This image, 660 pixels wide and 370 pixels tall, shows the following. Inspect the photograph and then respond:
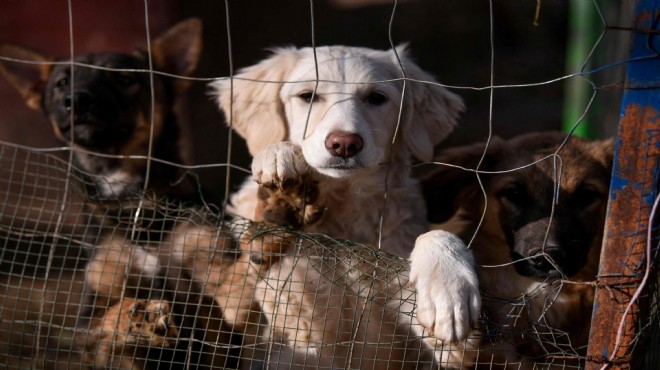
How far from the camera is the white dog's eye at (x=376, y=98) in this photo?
3333mm

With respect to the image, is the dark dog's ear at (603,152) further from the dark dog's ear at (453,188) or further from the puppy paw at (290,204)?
the puppy paw at (290,204)

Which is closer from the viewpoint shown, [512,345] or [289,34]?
[512,345]

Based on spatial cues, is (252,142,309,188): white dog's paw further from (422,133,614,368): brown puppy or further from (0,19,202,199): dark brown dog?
(0,19,202,199): dark brown dog

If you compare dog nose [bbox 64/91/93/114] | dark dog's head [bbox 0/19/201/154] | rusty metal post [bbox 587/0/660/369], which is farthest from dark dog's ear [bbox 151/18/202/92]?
rusty metal post [bbox 587/0/660/369]

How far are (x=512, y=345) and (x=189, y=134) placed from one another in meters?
4.27

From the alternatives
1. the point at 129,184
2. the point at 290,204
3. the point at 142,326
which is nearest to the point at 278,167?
the point at 290,204

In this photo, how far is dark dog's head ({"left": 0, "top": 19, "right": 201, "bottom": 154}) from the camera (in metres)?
4.14

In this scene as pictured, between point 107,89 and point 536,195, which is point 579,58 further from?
point 107,89

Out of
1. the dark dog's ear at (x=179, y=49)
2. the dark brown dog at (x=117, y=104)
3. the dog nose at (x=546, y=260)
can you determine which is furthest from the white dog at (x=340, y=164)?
the dark dog's ear at (x=179, y=49)

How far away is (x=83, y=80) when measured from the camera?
4.20 m

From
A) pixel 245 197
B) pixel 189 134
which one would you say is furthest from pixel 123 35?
pixel 245 197

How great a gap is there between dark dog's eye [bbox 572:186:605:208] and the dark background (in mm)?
2074

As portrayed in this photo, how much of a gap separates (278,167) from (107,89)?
5.83 ft

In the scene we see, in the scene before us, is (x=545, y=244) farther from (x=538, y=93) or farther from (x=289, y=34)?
(x=538, y=93)
